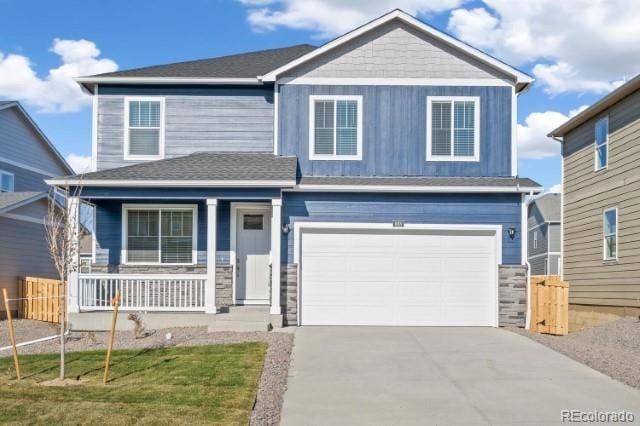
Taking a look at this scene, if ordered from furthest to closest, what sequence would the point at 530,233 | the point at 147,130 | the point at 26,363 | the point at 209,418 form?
the point at 530,233 < the point at 147,130 < the point at 26,363 < the point at 209,418

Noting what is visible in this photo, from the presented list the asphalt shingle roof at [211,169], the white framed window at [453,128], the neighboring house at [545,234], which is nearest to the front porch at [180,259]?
the asphalt shingle roof at [211,169]

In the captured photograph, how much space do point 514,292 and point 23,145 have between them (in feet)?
61.7

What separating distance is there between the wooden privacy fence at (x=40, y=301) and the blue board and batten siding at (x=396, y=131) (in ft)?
23.5

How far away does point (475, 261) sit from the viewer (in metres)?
14.8

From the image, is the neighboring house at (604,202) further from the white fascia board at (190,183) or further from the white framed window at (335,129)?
the white fascia board at (190,183)

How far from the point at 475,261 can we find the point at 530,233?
2278 cm

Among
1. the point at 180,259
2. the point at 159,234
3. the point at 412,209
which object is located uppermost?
the point at 412,209

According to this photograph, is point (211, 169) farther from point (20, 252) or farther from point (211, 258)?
point (20, 252)

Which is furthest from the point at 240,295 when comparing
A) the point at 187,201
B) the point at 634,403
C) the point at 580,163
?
the point at 580,163

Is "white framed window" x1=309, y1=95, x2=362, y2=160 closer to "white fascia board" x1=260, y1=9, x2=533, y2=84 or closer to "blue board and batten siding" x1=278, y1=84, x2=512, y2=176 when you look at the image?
"blue board and batten siding" x1=278, y1=84, x2=512, y2=176

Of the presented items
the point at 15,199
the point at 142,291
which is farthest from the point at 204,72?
the point at 15,199

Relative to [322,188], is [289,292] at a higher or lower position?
lower

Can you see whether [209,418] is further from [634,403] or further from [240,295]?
[240,295]

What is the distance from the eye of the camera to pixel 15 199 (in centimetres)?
1980
